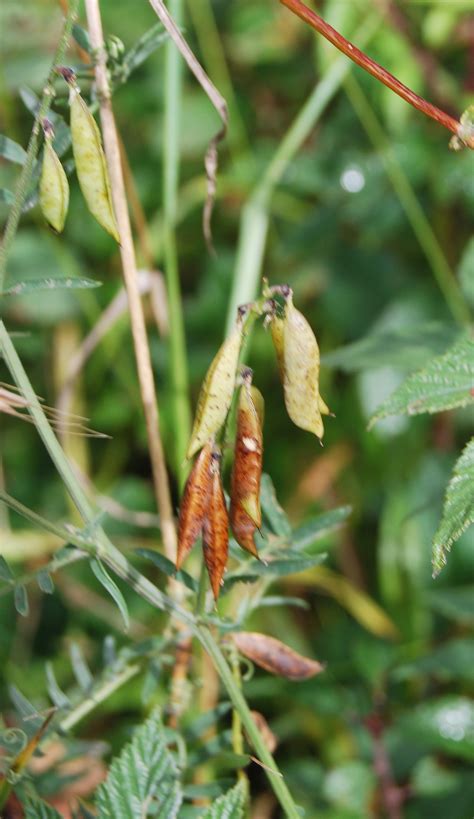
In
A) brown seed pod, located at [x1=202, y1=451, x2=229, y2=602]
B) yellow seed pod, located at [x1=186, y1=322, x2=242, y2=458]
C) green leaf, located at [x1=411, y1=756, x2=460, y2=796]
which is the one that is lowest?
brown seed pod, located at [x1=202, y1=451, x2=229, y2=602]

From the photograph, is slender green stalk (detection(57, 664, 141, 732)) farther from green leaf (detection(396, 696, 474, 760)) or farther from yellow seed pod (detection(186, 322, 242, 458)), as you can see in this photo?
green leaf (detection(396, 696, 474, 760))

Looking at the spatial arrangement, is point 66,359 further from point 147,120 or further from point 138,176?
point 147,120

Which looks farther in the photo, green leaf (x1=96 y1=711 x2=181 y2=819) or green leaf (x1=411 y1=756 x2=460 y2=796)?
green leaf (x1=411 y1=756 x2=460 y2=796)

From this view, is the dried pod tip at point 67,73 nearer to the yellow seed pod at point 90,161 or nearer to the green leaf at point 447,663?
the yellow seed pod at point 90,161

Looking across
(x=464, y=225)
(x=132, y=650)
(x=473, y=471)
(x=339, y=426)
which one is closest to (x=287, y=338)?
(x=473, y=471)

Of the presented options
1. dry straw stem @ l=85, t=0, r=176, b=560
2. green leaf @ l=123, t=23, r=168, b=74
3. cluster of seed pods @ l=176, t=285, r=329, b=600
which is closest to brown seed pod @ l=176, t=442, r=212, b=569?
cluster of seed pods @ l=176, t=285, r=329, b=600

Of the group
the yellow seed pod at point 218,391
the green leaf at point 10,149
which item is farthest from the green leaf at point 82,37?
the yellow seed pod at point 218,391

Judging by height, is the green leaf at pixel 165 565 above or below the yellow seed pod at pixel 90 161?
below
